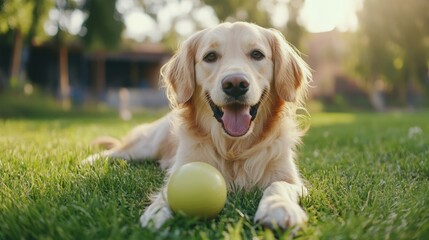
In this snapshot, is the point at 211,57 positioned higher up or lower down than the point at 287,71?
higher up

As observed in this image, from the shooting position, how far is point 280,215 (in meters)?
2.33

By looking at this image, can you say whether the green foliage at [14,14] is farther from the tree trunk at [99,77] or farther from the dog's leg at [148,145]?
the tree trunk at [99,77]

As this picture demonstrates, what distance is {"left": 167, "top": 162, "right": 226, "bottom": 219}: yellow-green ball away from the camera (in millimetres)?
2459

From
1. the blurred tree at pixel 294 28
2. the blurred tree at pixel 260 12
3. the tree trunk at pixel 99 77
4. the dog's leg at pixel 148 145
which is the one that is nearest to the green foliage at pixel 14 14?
the dog's leg at pixel 148 145

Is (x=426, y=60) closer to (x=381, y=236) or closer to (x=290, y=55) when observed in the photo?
(x=290, y=55)

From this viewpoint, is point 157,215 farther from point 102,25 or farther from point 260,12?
point 260,12

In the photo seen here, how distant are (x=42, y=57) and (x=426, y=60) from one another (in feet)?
74.2

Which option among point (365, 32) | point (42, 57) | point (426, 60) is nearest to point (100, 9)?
point (42, 57)

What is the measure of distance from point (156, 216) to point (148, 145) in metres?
2.89

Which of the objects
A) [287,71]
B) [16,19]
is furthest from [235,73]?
[16,19]

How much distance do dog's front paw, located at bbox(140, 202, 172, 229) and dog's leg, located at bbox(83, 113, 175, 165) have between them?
2.26 meters

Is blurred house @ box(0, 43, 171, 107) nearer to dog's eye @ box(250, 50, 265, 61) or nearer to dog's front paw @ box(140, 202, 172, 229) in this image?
dog's eye @ box(250, 50, 265, 61)

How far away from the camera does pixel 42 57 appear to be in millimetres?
27828

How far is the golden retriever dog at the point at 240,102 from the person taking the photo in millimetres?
3295
